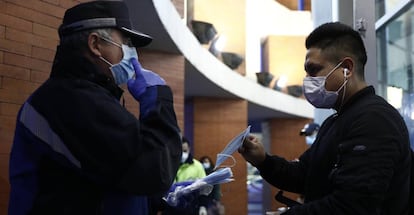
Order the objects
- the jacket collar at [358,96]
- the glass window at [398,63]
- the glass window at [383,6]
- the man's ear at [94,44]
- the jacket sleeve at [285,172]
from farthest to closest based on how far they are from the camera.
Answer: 1. the glass window at [383,6]
2. the glass window at [398,63]
3. the jacket sleeve at [285,172]
4. the jacket collar at [358,96]
5. the man's ear at [94,44]

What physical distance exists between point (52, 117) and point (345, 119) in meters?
1.07

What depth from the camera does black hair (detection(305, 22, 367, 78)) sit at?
2004 millimetres

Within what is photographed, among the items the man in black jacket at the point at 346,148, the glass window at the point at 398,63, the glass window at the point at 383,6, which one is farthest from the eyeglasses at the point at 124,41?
the glass window at the point at 383,6

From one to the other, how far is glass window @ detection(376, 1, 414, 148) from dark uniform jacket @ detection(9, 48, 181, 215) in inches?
89.3

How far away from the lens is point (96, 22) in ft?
5.77

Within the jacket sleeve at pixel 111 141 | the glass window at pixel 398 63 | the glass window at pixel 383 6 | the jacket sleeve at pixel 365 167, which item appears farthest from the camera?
the glass window at pixel 383 6

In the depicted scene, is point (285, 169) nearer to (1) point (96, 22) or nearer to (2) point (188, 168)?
(1) point (96, 22)

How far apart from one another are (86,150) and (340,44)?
1.12 m

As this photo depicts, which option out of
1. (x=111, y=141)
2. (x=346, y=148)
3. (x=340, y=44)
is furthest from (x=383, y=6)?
(x=111, y=141)

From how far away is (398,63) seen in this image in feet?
11.9

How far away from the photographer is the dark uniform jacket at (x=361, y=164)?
1.66 metres

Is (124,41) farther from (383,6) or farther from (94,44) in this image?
(383,6)

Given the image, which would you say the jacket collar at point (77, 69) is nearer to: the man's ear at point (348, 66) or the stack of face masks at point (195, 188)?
the stack of face masks at point (195, 188)

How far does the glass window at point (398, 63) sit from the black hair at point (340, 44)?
4.90ft
